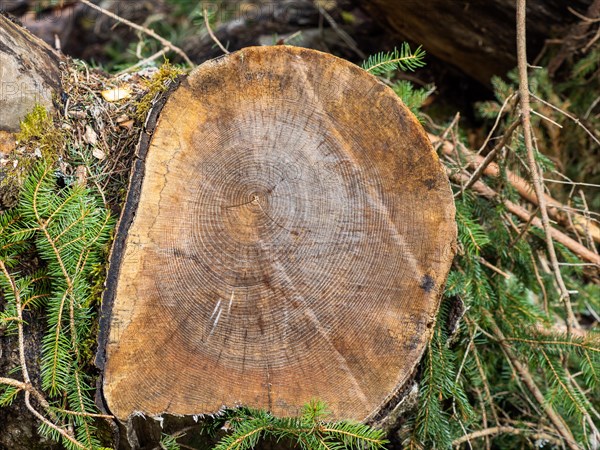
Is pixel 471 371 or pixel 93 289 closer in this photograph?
pixel 93 289

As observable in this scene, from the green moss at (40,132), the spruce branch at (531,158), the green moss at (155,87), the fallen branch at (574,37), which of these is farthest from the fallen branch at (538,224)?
the green moss at (40,132)

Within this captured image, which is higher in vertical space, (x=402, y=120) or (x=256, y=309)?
(x=402, y=120)

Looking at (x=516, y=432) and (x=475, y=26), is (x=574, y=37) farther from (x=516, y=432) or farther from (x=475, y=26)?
(x=516, y=432)

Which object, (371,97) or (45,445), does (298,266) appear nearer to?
(371,97)

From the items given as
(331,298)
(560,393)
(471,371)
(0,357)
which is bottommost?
(471,371)

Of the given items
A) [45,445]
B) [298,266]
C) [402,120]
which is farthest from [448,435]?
[45,445]

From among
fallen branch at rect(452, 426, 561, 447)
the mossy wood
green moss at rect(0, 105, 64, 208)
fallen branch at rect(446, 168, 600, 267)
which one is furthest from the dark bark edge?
fallen branch at rect(452, 426, 561, 447)

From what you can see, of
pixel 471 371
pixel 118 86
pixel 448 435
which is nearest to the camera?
pixel 448 435
